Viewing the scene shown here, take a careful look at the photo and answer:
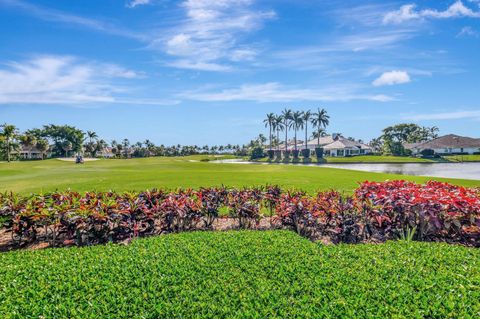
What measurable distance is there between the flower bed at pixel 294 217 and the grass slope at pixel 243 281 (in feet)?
3.38

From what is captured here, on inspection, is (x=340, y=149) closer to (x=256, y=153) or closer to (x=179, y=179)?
(x=256, y=153)

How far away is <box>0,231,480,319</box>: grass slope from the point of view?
320 cm

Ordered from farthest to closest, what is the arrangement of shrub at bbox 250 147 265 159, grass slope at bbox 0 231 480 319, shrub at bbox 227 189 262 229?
shrub at bbox 250 147 265 159 → shrub at bbox 227 189 262 229 → grass slope at bbox 0 231 480 319

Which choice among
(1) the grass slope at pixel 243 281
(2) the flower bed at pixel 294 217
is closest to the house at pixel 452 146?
(2) the flower bed at pixel 294 217

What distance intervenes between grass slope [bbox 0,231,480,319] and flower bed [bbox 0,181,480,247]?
1.03m

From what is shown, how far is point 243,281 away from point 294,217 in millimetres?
3352

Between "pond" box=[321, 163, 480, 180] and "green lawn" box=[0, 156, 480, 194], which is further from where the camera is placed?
"pond" box=[321, 163, 480, 180]

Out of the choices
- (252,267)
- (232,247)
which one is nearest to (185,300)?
(252,267)

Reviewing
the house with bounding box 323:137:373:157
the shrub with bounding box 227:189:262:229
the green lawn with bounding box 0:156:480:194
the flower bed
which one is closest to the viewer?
the flower bed

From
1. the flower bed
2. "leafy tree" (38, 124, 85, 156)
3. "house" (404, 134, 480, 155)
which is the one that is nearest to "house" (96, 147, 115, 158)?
"leafy tree" (38, 124, 85, 156)

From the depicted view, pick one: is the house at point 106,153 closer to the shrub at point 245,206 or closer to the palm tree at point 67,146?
the palm tree at point 67,146

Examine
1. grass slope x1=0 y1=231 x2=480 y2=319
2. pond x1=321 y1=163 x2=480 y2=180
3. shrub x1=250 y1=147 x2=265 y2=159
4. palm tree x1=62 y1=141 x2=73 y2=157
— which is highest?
palm tree x1=62 y1=141 x2=73 y2=157

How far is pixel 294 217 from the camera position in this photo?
6.95m

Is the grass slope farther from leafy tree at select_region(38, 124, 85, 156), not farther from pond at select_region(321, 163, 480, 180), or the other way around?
leafy tree at select_region(38, 124, 85, 156)
